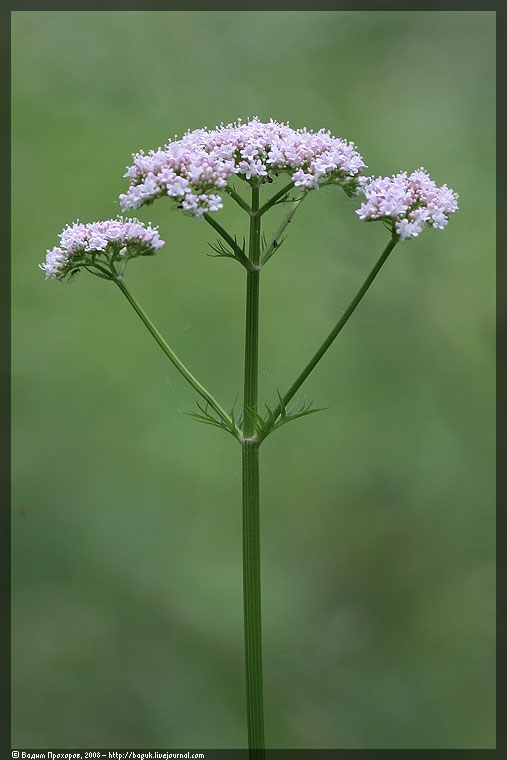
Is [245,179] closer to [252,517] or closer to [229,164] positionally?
[229,164]

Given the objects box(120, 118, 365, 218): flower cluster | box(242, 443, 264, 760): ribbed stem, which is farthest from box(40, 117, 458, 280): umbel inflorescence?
box(242, 443, 264, 760): ribbed stem

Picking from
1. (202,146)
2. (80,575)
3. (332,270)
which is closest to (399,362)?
(332,270)

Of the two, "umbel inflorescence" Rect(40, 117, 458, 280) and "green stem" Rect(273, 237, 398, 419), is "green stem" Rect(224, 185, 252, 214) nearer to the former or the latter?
"umbel inflorescence" Rect(40, 117, 458, 280)

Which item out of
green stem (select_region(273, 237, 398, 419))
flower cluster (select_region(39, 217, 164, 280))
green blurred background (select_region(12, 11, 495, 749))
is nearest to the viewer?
green stem (select_region(273, 237, 398, 419))

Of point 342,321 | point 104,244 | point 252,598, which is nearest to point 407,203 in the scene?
point 342,321

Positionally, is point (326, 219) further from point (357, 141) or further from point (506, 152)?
point (506, 152)
